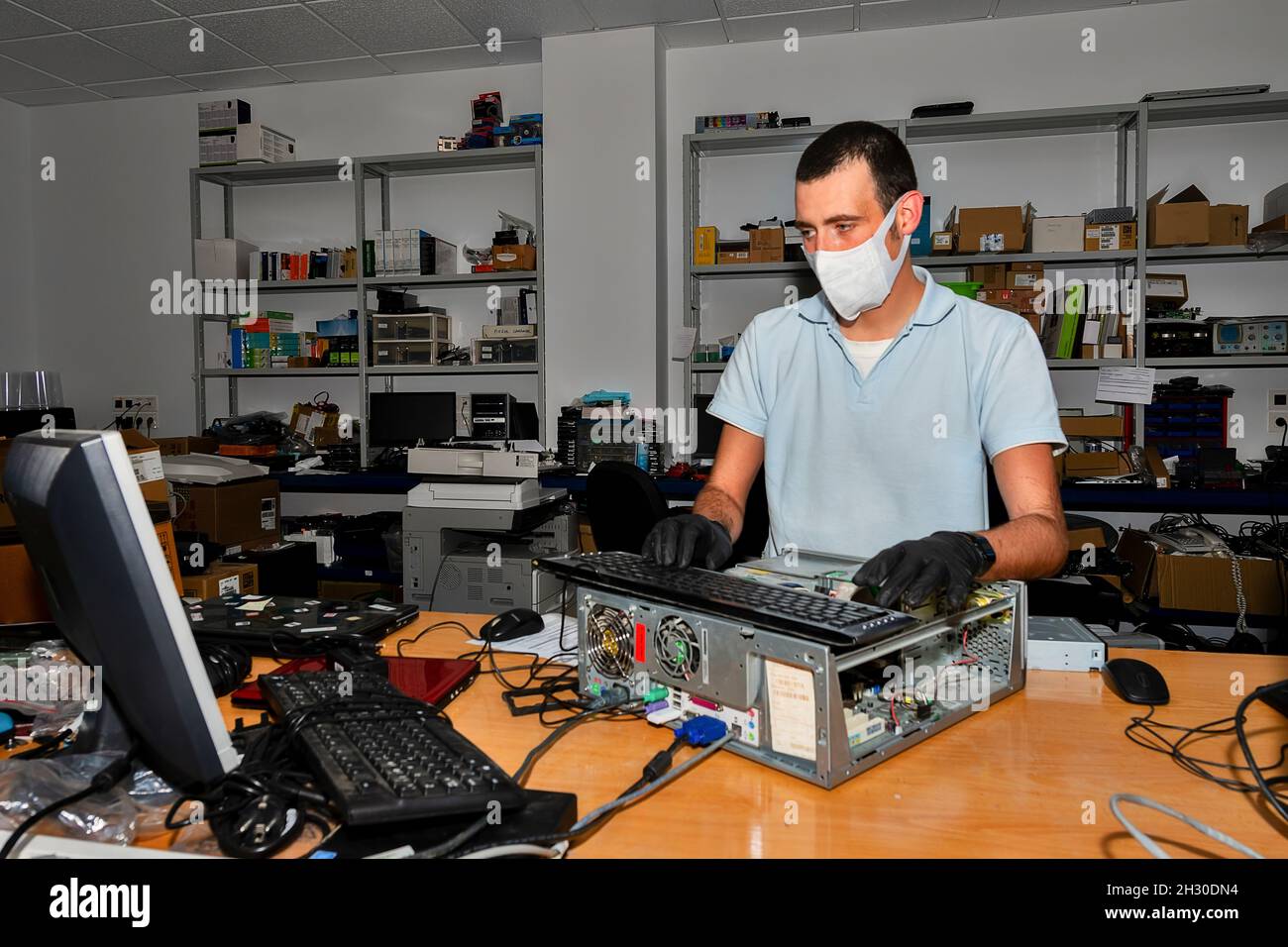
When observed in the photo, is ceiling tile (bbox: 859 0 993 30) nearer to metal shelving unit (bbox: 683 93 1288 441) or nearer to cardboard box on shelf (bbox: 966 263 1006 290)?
metal shelving unit (bbox: 683 93 1288 441)

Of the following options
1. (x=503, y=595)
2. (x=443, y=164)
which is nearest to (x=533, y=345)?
(x=443, y=164)

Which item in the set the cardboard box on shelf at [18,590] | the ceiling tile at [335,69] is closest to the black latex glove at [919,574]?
the cardboard box on shelf at [18,590]

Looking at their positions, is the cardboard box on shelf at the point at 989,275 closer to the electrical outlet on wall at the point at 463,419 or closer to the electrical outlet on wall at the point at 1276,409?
the electrical outlet on wall at the point at 1276,409

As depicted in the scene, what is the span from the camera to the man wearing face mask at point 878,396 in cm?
137

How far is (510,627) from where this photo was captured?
1293mm

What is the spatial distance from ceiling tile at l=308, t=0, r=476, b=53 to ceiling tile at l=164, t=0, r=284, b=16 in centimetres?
19

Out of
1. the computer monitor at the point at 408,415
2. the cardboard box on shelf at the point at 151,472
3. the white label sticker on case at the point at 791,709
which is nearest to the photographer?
the white label sticker on case at the point at 791,709

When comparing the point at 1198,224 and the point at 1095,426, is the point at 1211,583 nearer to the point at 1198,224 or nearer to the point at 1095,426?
the point at 1095,426

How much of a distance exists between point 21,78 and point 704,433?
399 centimetres

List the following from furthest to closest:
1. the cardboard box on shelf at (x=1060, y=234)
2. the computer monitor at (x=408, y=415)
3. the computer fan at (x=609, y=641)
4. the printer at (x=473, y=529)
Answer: the computer monitor at (x=408, y=415)
the cardboard box on shelf at (x=1060, y=234)
the printer at (x=473, y=529)
the computer fan at (x=609, y=641)

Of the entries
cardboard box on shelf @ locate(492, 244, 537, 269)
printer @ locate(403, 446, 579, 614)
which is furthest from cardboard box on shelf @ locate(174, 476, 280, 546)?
cardboard box on shelf @ locate(492, 244, 537, 269)

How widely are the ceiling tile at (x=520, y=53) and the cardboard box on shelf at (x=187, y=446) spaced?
7.66 feet

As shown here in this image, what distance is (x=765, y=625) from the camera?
0.78 metres
